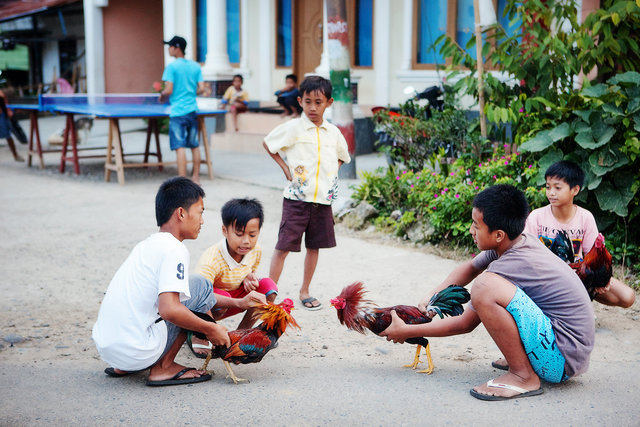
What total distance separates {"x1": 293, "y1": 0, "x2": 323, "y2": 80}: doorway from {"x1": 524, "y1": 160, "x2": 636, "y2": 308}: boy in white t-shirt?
11668 mm

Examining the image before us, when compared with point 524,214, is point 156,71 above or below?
above

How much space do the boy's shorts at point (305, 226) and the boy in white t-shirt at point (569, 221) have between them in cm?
142

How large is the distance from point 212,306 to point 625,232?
142 inches

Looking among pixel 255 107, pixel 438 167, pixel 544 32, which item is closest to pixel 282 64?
pixel 255 107

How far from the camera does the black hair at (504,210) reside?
346 centimetres

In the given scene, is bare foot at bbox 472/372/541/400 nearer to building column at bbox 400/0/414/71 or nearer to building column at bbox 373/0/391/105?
building column at bbox 373/0/391/105

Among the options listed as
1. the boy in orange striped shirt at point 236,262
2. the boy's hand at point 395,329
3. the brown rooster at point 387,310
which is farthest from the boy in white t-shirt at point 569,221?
the boy in orange striped shirt at point 236,262

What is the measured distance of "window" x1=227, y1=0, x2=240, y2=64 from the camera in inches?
661

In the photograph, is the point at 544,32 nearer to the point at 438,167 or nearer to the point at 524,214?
the point at 438,167

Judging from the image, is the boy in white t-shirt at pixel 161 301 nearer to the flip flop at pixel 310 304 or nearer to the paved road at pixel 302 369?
the paved road at pixel 302 369

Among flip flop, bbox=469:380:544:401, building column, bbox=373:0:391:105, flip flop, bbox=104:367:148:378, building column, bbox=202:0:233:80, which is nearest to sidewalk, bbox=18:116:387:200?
building column, bbox=373:0:391:105

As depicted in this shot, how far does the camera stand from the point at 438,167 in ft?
25.6

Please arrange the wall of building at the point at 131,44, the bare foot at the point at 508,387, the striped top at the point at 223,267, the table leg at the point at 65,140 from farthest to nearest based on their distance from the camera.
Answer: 1. the wall of building at the point at 131,44
2. the table leg at the point at 65,140
3. the striped top at the point at 223,267
4. the bare foot at the point at 508,387

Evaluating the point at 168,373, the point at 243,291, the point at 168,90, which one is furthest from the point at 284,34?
the point at 168,373
